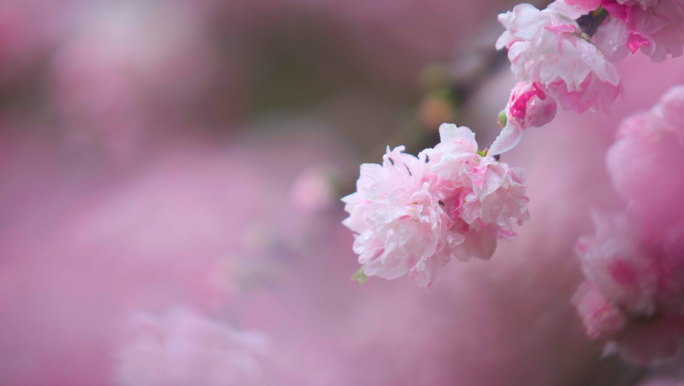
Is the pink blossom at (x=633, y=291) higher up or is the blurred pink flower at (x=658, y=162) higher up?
the blurred pink flower at (x=658, y=162)

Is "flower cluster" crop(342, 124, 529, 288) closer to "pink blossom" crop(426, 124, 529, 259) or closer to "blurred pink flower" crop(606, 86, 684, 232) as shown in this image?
Answer: "pink blossom" crop(426, 124, 529, 259)

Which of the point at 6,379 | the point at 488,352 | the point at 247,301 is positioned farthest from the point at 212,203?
the point at 488,352

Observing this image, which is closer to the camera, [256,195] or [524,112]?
[524,112]

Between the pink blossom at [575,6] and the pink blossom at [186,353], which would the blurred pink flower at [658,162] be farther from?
the pink blossom at [186,353]

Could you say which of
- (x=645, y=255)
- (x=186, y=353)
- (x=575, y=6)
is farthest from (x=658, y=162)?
(x=186, y=353)

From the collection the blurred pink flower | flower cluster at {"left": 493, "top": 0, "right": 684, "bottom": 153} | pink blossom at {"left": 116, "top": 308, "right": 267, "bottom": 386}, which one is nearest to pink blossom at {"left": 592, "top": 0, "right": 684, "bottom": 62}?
flower cluster at {"left": 493, "top": 0, "right": 684, "bottom": 153}

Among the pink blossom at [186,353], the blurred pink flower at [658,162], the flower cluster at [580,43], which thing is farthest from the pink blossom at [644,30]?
the pink blossom at [186,353]

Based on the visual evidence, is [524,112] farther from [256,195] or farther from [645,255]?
[256,195]
